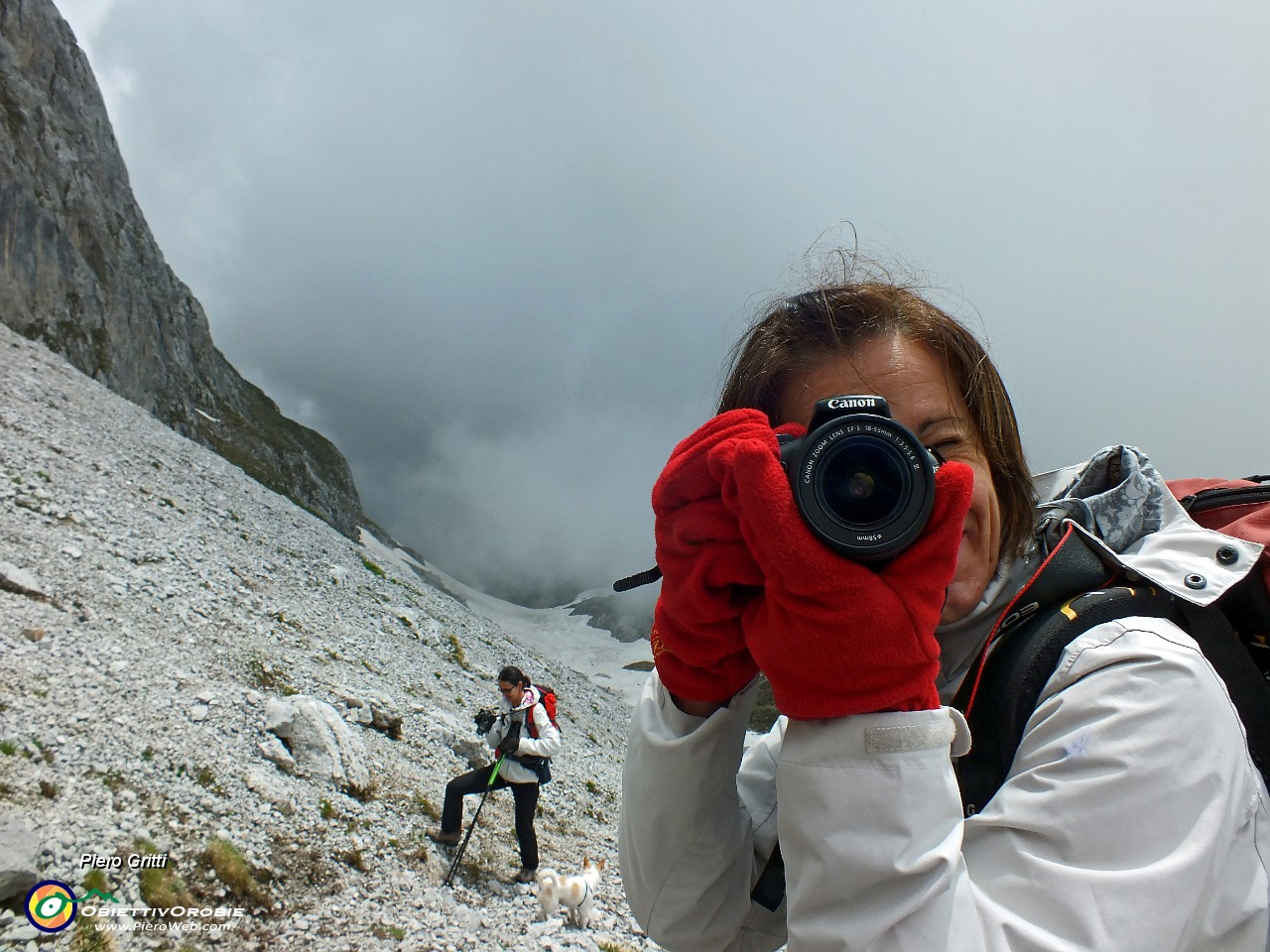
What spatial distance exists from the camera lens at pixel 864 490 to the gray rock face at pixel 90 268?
62.3m

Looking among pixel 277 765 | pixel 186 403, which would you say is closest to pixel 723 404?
pixel 277 765

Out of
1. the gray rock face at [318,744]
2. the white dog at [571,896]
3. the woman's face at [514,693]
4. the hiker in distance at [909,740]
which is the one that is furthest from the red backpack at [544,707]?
the hiker in distance at [909,740]

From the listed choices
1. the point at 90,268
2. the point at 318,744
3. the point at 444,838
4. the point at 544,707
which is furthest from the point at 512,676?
the point at 90,268

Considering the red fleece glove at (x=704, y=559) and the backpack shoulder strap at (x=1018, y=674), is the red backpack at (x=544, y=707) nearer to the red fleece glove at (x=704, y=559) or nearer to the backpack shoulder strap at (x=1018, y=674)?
the red fleece glove at (x=704, y=559)

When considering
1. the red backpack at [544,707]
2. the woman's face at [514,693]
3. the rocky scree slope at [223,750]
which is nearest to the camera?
the rocky scree slope at [223,750]

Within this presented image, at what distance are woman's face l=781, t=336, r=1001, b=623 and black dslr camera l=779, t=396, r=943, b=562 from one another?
0.40m

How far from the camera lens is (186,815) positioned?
21.2 ft

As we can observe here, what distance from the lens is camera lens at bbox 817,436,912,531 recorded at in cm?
146

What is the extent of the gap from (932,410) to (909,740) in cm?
105

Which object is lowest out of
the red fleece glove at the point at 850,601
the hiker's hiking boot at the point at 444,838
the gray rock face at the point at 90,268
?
the hiker's hiking boot at the point at 444,838

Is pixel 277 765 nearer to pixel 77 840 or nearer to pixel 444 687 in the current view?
pixel 77 840

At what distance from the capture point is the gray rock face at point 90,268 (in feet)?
168

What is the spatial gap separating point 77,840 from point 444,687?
559 inches

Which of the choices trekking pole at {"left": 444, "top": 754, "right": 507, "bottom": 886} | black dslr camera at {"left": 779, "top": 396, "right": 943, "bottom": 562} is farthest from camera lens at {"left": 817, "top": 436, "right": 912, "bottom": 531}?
trekking pole at {"left": 444, "top": 754, "right": 507, "bottom": 886}
